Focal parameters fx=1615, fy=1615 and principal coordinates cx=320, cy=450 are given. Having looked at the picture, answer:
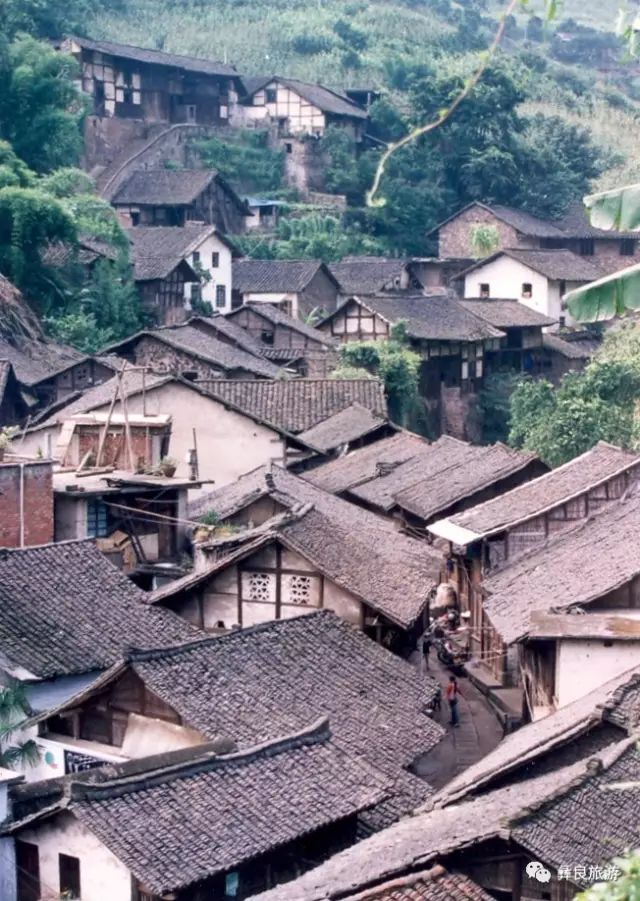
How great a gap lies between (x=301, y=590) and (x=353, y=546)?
5.46 ft

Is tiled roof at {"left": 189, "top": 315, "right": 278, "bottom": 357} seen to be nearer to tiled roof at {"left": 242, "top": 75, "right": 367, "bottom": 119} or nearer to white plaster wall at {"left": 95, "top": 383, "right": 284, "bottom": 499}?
white plaster wall at {"left": 95, "top": 383, "right": 284, "bottom": 499}

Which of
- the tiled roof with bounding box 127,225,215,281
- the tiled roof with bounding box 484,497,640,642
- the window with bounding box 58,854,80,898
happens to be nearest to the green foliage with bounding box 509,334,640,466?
the tiled roof with bounding box 127,225,215,281

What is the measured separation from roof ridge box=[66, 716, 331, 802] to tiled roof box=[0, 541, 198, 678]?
3484mm

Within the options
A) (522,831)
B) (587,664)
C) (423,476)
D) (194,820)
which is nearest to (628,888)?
(522,831)

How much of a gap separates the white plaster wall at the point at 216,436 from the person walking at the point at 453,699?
9.19 metres

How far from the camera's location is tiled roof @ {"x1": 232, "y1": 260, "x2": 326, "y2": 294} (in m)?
49.9

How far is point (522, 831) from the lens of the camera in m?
13.2

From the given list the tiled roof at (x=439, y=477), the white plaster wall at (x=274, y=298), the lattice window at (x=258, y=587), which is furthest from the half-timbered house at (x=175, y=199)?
the lattice window at (x=258, y=587)

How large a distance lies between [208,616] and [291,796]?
257 inches

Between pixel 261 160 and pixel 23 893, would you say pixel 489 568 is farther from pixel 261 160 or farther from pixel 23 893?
pixel 261 160

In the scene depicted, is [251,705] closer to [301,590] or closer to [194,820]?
[194,820]

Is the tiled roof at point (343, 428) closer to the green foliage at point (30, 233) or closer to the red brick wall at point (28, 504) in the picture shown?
the green foliage at point (30, 233)

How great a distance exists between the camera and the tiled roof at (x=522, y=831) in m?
13.2

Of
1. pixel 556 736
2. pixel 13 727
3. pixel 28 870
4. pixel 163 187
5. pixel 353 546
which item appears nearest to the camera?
pixel 28 870
